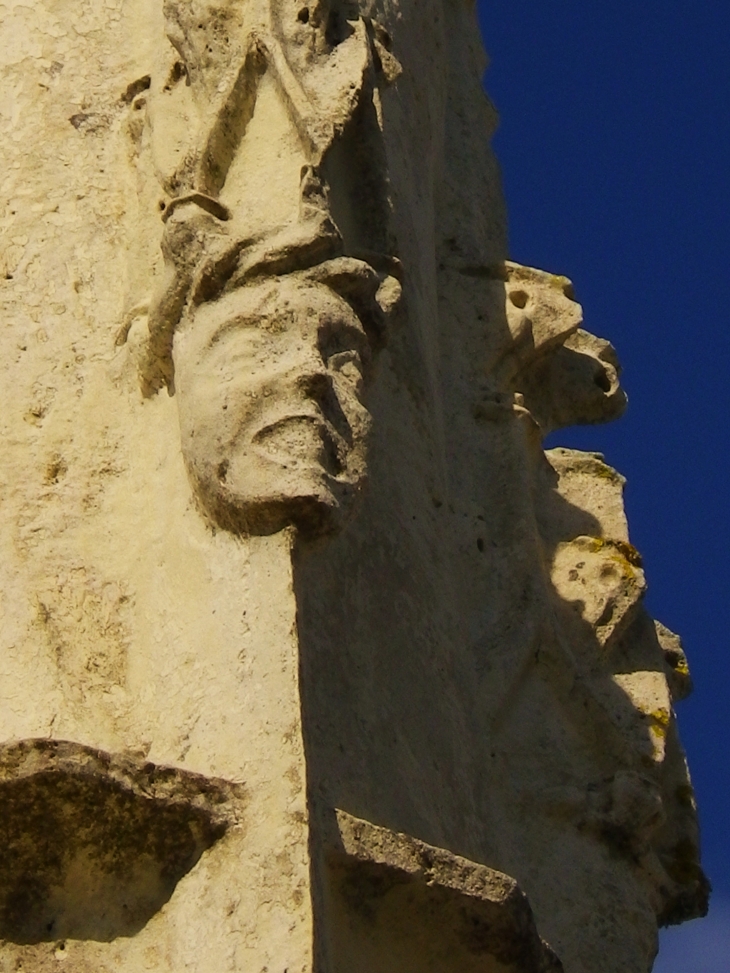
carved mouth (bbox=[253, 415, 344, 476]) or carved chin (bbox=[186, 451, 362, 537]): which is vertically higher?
carved mouth (bbox=[253, 415, 344, 476])

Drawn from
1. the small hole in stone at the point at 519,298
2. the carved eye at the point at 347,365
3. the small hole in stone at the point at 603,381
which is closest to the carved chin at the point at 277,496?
the carved eye at the point at 347,365

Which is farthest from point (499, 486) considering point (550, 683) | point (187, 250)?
point (187, 250)

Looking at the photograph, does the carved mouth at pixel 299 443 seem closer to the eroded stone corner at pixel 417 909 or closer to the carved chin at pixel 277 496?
the carved chin at pixel 277 496

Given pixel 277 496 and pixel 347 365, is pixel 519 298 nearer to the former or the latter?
pixel 347 365

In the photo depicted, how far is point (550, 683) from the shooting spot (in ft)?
18.2

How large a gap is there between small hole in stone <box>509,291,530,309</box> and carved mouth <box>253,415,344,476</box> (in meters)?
2.05

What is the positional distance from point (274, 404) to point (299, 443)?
95mm

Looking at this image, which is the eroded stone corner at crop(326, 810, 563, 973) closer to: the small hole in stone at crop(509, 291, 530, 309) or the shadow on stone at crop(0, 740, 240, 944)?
the shadow on stone at crop(0, 740, 240, 944)

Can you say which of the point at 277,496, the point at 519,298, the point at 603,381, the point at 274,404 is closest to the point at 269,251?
the point at 274,404

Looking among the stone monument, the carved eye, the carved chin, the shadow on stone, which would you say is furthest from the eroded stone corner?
the carved eye

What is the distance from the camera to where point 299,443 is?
4121mm

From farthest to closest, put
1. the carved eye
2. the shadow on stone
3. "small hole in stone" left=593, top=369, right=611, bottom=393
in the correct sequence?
1. "small hole in stone" left=593, top=369, right=611, bottom=393
2. the carved eye
3. the shadow on stone

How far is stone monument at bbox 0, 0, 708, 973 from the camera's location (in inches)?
152

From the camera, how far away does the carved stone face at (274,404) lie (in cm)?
411
